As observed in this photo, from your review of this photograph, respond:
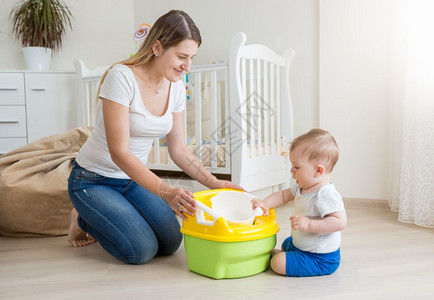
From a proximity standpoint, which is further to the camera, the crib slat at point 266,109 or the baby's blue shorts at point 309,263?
the crib slat at point 266,109

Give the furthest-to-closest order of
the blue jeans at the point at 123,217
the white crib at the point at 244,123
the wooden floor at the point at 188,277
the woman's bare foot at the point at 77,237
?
the white crib at the point at 244,123 < the woman's bare foot at the point at 77,237 < the blue jeans at the point at 123,217 < the wooden floor at the point at 188,277

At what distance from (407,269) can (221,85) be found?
1828 mm

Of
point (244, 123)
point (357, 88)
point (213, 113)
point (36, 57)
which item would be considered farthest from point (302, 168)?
point (36, 57)

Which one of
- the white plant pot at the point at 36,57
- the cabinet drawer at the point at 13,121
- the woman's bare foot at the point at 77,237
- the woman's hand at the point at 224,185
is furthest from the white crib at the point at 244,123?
the woman's bare foot at the point at 77,237

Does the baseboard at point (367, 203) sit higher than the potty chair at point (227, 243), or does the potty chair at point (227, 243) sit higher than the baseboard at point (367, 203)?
the potty chair at point (227, 243)

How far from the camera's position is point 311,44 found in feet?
8.25

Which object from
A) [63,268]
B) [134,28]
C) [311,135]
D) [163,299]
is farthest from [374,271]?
[134,28]

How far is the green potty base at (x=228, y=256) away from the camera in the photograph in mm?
1211

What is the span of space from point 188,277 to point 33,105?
2.07 metres

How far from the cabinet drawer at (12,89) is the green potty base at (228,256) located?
2053 millimetres

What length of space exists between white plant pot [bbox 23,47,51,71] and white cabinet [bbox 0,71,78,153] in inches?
4.6

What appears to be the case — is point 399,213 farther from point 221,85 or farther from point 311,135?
point 221,85

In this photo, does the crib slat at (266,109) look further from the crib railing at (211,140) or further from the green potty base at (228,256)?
the green potty base at (228,256)

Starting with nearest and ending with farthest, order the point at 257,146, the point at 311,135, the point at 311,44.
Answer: the point at 311,135 < the point at 257,146 < the point at 311,44
